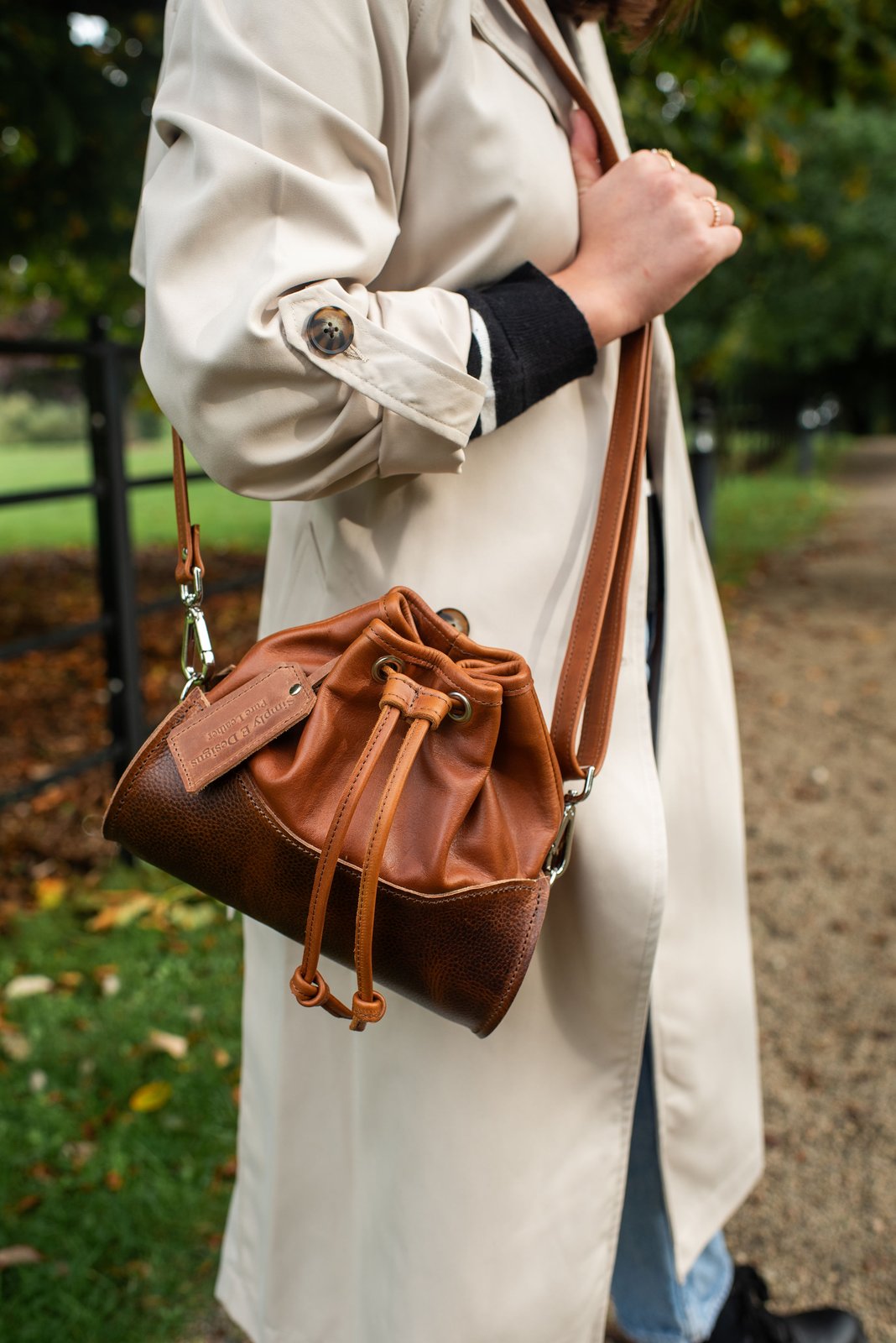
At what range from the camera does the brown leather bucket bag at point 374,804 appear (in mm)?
885

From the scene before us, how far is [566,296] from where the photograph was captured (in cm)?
106

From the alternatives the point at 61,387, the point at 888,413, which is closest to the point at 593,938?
the point at 61,387

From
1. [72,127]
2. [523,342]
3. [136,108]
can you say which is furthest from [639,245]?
[136,108]

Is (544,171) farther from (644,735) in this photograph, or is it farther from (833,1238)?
(833,1238)

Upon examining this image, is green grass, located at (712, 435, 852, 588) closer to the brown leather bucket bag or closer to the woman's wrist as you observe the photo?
the woman's wrist

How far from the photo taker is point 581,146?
1171 millimetres

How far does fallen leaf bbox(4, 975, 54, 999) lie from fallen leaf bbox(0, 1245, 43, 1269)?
83cm

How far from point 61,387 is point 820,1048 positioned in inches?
1145

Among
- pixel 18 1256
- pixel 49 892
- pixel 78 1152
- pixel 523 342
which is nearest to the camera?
pixel 523 342

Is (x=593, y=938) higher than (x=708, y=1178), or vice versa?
(x=593, y=938)

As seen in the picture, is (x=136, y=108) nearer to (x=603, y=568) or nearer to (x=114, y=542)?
(x=114, y=542)

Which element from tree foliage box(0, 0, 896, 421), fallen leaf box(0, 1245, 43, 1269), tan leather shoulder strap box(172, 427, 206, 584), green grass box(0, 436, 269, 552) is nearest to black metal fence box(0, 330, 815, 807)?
tree foliage box(0, 0, 896, 421)

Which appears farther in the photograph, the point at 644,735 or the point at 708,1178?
the point at 708,1178

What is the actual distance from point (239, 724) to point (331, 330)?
34 cm
